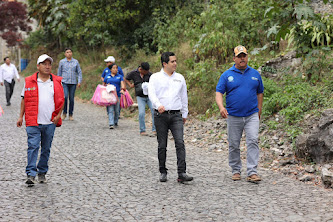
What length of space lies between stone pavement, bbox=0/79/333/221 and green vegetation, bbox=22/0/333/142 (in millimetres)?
2259

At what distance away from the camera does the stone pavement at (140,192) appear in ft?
17.6

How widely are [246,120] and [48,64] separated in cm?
308

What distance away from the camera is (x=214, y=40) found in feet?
47.5

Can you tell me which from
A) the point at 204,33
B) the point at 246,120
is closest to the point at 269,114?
the point at 246,120

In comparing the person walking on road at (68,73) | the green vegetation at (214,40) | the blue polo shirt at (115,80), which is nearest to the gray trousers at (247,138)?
the green vegetation at (214,40)

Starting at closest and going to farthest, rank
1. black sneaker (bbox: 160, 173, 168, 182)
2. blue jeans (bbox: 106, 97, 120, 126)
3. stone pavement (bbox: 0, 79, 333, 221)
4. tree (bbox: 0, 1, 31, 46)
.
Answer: stone pavement (bbox: 0, 79, 333, 221) < black sneaker (bbox: 160, 173, 168, 182) < blue jeans (bbox: 106, 97, 120, 126) < tree (bbox: 0, 1, 31, 46)

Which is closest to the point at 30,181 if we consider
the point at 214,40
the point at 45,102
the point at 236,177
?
the point at 45,102

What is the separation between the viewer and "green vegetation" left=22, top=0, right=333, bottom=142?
385 inches

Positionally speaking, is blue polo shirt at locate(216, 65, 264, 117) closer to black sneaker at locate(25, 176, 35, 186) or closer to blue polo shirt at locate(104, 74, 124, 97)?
black sneaker at locate(25, 176, 35, 186)

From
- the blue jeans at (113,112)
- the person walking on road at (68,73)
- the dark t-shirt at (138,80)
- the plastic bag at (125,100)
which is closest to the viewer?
the dark t-shirt at (138,80)

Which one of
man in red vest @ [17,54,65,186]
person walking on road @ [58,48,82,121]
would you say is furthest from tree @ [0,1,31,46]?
man in red vest @ [17,54,65,186]

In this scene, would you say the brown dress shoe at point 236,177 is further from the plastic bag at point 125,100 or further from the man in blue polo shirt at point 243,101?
the plastic bag at point 125,100

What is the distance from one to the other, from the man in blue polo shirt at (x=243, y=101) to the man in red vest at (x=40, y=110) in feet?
8.15

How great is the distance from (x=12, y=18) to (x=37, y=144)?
37.3 m
